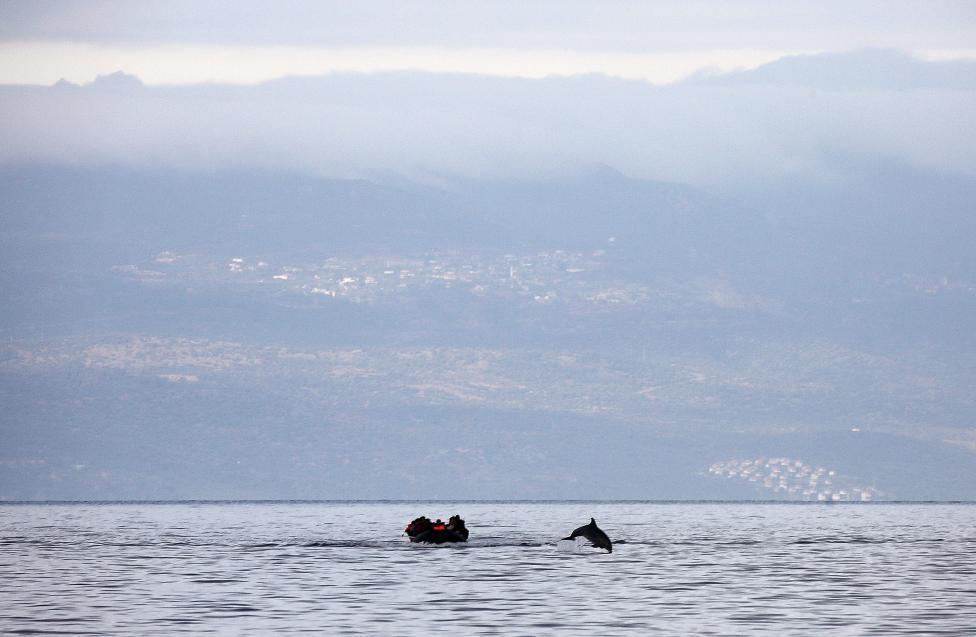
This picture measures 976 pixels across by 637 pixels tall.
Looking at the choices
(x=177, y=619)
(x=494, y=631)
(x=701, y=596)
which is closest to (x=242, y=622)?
(x=177, y=619)

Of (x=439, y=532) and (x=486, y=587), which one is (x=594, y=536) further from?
(x=486, y=587)

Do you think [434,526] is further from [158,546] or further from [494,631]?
[494,631]

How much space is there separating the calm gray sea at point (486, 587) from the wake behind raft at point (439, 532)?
123 cm

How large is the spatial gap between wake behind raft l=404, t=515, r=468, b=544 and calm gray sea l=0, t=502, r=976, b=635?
123cm

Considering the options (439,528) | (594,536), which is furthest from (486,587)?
(439,528)

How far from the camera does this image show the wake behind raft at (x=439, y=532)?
4690 inches

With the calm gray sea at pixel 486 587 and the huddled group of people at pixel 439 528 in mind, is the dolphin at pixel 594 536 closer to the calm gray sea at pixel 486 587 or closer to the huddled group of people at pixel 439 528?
the calm gray sea at pixel 486 587

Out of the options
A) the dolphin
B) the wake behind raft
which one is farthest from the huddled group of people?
the dolphin

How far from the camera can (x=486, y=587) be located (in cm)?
8106

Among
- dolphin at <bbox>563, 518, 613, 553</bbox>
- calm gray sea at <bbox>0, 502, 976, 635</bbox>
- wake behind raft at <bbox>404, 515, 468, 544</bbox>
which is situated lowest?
calm gray sea at <bbox>0, 502, 976, 635</bbox>

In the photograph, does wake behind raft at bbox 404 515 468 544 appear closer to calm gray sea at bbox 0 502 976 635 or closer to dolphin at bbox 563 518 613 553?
calm gray sea at bbox 0 502 976 635

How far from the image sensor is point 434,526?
392 ft

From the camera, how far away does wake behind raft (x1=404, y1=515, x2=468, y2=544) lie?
119m

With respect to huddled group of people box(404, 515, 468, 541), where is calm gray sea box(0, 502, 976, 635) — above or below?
below
